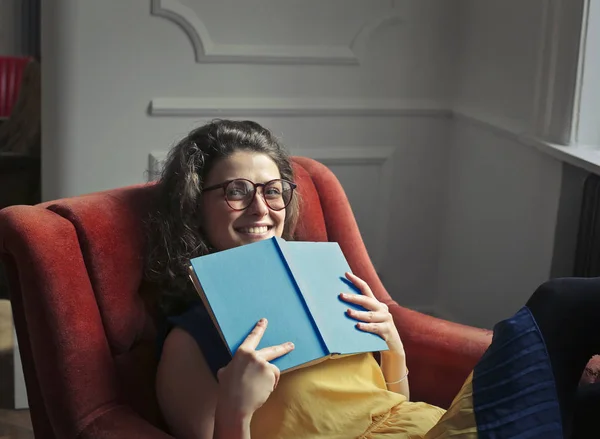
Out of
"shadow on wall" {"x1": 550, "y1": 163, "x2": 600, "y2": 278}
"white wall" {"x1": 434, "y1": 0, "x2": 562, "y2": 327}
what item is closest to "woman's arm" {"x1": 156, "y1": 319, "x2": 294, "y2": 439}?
"shadow on wall" {"x1": 550, "y1": 163, "x2": 600, "y2": 278}

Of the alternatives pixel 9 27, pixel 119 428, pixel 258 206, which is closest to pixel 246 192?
pixel 258 206

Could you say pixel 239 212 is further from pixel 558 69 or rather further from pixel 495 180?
pixel 495 180

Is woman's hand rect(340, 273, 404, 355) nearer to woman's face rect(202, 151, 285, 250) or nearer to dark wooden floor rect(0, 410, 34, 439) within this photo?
woman's face rect(202, 151, 285, 250)

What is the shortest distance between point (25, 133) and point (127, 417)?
9.95ft

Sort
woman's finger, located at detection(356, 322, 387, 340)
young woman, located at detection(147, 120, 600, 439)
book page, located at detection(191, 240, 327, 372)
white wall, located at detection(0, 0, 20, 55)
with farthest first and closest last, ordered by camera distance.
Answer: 1. white wall, located at detection(0, 0, 20, 55)
2. woman's finger, located at detection(356, 322, 387, 340)
3. book page, located at detection(191, 240, 327, 372)
4. young woman, located at detection(147, 120, 600, 439)

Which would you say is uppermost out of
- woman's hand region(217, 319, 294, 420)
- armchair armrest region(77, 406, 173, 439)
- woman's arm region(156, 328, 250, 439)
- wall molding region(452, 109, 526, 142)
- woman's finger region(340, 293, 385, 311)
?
wall molding region(452, 109, 526, 142)

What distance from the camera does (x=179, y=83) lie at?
8.06 ft

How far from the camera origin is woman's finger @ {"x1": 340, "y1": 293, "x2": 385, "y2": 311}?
1.37 m

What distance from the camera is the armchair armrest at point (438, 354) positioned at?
162cm

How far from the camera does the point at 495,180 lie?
2.53 meters

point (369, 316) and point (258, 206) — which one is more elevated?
point (258, 206)

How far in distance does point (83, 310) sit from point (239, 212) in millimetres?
302

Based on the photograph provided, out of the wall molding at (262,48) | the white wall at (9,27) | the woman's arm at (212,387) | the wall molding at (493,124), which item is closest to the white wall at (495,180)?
the wall molding at (493,124)

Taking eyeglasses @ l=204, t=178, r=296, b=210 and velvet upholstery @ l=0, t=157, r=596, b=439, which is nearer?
velvet upholstery @ l=0, t=157, r=596, b=439
